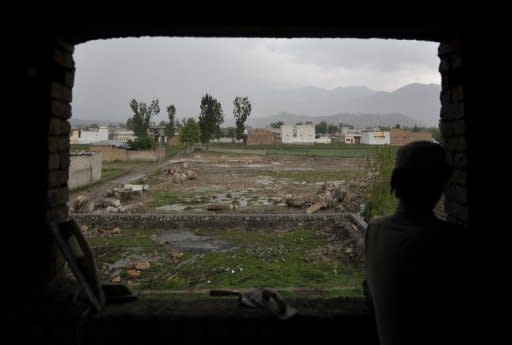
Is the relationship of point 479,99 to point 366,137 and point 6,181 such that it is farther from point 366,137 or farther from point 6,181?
point 366,137

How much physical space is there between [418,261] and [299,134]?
99770 mm

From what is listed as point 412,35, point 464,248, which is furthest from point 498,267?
point 412,35

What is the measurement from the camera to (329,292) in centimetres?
628

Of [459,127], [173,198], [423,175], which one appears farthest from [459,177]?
[173,198]

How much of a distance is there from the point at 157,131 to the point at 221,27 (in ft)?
244

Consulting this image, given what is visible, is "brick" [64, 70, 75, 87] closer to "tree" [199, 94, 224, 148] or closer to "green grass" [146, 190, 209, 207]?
"green grass" [146, 190, 209, 207]

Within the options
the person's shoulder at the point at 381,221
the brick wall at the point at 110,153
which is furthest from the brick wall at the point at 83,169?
the person's shoulder at the point at 381,221

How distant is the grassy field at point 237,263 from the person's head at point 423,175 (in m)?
5.04

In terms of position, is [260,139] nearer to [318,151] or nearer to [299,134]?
[299,134]

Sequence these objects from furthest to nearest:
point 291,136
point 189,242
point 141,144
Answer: point 291,136, point 141,144, point 189,242

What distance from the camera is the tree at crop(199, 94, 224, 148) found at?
209ft

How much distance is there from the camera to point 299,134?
99.9m

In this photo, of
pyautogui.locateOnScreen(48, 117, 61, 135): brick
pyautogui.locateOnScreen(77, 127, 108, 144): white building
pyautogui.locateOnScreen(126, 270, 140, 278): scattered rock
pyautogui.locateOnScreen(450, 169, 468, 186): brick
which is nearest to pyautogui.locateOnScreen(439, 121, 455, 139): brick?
pyautogui.locateOnScreen(450, 169, 468, 186): brick

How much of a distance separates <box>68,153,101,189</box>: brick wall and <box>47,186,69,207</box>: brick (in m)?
19.4
